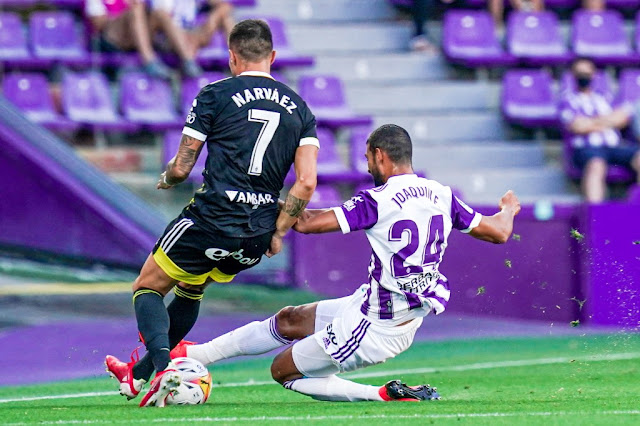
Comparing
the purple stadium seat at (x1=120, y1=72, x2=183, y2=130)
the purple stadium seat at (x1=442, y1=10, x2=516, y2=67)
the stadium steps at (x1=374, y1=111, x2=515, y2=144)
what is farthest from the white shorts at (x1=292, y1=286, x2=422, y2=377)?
the purple stadium seat at (x1=442, y1=10, x2=516, y2=67)

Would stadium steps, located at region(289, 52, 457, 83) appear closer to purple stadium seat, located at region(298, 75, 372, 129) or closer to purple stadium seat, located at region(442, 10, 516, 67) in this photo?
purple stadium seat, located at region(442, 10, 516, 67)

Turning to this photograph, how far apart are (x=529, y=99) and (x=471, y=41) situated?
1.07 metres

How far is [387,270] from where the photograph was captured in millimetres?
5852

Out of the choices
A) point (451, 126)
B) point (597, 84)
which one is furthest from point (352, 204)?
point (597, 84)

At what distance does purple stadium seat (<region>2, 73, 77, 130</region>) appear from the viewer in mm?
12031

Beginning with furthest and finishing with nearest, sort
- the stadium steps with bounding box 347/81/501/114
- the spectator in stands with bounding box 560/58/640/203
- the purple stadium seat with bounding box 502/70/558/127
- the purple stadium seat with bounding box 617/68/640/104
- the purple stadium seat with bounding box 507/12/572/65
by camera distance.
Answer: the purple stadium seat with bounding box 507/12/572/65
the stadium steps with bounding box 347/81/501/114
the purple stadium seat with bounding box 617/68/640/104
the purple stadium seat with bounding box 502/70/558/127
the spectator in stands with bounding box 560/58/640/203

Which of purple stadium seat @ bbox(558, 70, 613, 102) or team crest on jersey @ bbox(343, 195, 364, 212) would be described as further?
purple stadium seat @ bbox(558, 70, 613, 102)

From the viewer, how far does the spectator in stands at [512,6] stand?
14.7 metres

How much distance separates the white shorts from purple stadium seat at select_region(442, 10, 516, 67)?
8591mm

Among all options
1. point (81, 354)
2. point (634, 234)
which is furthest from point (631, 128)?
point (81, 354)

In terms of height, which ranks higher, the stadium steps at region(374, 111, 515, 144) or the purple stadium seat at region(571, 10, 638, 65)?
the purple stadium seat at region(571, 10, 638, 65)

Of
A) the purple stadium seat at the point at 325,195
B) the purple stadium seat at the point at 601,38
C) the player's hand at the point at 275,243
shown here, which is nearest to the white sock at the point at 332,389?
the player's hand at the point at 275,243

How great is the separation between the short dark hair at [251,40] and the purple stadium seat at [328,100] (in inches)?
275

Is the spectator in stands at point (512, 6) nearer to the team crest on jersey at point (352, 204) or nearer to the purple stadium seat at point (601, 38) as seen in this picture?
the purple stadium seat at point (601, 38)
